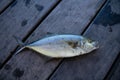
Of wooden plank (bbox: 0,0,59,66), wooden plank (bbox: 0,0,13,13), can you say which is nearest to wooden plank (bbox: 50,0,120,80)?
wooden plank (bbox: 0,0,59,66)

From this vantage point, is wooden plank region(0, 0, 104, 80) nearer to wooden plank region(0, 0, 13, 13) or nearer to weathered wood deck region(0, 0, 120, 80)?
weathered wood deck region(0, 0, 120, 80)

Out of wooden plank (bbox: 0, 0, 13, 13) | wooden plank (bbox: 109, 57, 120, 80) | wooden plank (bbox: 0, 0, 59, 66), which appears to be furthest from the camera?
wooden plank (bbox: 0, 0, 13, 13)

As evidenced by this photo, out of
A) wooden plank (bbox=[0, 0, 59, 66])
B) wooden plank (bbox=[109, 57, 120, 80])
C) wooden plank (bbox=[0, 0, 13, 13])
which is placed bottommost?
wooden plank (bbox=[109, 57, 120, 80])

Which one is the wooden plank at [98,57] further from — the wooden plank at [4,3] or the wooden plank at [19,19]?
the wooden plank at [4,3]

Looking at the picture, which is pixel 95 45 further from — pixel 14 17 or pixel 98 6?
pixel 14 17

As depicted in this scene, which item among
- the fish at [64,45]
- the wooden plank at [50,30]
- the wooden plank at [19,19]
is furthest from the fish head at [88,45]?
the wooden plank at [19,19]

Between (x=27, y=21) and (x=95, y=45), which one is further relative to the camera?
(x=27, y=21)

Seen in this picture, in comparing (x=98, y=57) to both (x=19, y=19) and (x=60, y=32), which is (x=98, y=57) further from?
(x=19, y=19)

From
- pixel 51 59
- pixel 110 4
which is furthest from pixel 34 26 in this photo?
pixel 110 4
